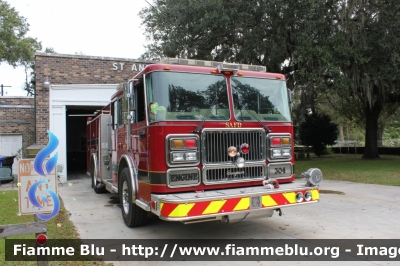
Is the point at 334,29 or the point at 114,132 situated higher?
the point at 334,29

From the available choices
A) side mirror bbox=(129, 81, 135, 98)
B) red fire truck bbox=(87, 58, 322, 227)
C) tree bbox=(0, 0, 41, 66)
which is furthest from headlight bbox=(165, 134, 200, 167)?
tree bbox=(0, 0, 41, 66)

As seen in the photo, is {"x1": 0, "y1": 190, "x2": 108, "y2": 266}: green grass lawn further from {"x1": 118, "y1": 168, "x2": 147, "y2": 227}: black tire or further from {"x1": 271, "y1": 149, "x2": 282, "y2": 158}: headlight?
{"x1": 271, "y1": 149, "x2": 282, "y2": 158}: headlight

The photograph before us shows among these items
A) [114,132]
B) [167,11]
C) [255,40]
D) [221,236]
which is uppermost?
[167,11]

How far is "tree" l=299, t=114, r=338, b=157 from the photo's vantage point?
24625 millimetres

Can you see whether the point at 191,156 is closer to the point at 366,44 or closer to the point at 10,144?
the point at 366,44

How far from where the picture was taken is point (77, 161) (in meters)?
21.5

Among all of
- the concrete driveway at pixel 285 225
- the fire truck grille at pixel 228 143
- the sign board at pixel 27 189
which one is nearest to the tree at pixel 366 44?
the concrete driveway at pixel 285 225

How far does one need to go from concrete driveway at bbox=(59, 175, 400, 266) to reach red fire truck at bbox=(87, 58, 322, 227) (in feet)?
1.59

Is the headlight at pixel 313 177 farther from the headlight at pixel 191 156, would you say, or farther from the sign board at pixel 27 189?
the sign board at pixel 27 189

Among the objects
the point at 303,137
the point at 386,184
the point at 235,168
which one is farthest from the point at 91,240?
the point at 303,137

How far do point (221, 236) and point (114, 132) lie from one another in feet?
11.5

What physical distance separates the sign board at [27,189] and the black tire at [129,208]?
217 cm

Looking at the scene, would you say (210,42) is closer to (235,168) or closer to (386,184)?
(386,184)

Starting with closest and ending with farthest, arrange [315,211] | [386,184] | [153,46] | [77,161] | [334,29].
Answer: [315,211] → [386,184] → [334,29] → [153,46] → [77,161]
